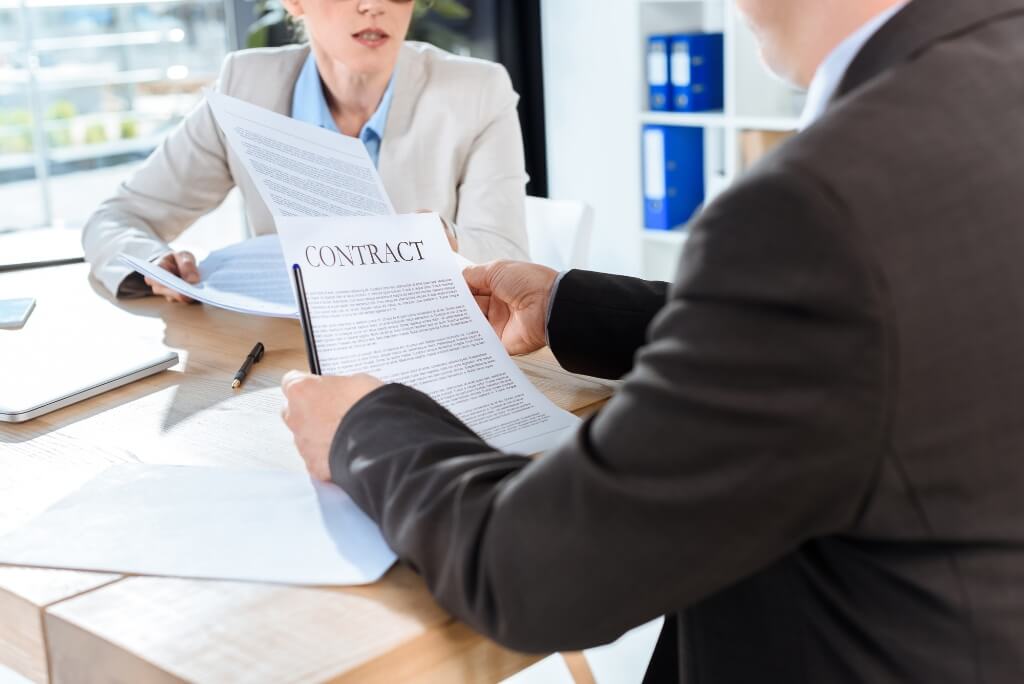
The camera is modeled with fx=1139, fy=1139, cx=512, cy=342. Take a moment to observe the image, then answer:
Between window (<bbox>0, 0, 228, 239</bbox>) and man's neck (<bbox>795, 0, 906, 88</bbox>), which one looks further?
window (<bbox>0, 0, 228, 239</bbox>)

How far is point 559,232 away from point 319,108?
53 cm

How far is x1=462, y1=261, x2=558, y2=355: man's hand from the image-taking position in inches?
51.4

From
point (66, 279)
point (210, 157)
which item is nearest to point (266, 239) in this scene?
point (66, 279)

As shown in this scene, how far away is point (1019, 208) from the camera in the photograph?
2.11 ft

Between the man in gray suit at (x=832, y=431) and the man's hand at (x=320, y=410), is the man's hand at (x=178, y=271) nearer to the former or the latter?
the man's hand at (x=320, y=410)

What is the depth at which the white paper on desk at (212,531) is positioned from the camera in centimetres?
81

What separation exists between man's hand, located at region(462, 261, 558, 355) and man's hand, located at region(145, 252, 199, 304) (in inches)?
21.3

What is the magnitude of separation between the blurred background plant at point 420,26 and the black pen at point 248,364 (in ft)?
7.54

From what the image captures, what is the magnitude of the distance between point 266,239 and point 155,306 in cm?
20

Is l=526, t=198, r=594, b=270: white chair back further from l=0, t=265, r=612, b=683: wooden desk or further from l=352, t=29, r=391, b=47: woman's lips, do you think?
l=0, t=265, r=612, b=683: wooden desk

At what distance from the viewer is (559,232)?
228 centimetres

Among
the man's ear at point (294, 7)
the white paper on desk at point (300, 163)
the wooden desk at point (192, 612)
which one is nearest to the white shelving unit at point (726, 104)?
the man's ear at point (294, 7)

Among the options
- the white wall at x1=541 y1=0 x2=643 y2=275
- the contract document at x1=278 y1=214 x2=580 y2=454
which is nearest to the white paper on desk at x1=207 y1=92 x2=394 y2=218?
the contract document at x1=278 y1=214 x2=580 y2=454

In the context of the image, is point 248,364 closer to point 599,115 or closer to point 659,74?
point 659,74
